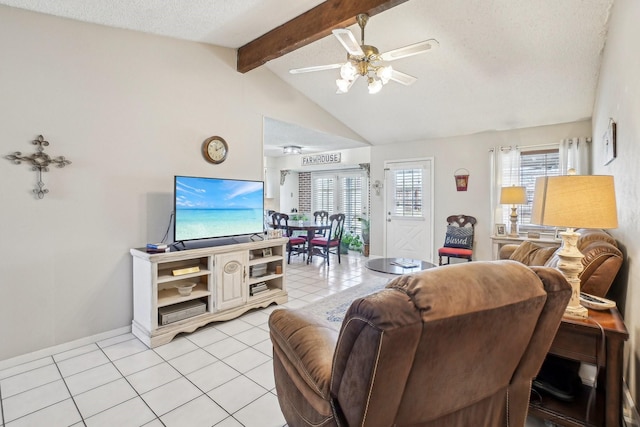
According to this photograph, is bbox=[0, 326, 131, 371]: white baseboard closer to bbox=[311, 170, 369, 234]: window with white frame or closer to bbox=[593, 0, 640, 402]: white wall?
bbox=[593, 0, 640, 402]: white wall

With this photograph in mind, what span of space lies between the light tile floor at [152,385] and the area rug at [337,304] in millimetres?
658

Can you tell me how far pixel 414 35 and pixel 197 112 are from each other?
2368 mm

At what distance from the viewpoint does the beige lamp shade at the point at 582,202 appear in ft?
4.87

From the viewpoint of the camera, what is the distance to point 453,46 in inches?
124

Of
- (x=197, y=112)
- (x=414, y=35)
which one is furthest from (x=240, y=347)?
(x=414, y=35)

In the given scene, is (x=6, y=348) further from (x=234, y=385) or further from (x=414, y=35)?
(x=414, y=35)

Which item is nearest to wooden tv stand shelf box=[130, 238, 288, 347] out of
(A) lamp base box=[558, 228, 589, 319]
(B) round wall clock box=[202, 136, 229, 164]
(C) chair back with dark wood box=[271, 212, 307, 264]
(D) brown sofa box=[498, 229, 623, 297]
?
(B) round wall clock box=[202, 136, 229, 164]

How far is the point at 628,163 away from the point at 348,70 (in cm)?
193

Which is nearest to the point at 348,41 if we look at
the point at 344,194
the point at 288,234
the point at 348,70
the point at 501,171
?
the point at 348,70

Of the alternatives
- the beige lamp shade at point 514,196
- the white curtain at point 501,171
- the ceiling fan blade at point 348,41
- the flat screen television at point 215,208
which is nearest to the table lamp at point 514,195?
the beige lamp shade at point 514,196

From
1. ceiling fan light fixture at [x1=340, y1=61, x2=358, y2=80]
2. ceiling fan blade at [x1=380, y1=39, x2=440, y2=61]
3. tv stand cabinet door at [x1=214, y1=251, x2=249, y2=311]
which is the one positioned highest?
ceiling fan blade at [x1=380, y1=39, x2=440, y2=61]

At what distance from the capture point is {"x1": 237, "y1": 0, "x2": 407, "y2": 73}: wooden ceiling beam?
247 cm

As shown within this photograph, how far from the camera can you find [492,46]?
120 inches

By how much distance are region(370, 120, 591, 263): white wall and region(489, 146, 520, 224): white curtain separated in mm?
100
